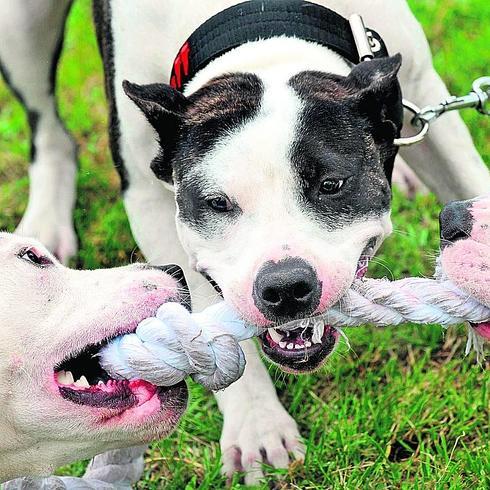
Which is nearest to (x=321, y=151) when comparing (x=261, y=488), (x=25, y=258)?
(x=25, y=258)

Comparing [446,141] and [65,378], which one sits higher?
[446,141]

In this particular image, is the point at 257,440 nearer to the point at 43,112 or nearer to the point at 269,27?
the point at 269,27

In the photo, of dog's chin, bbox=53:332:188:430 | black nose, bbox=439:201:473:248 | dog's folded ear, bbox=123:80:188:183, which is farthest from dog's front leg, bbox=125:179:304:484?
black nose, bbox=439:201:473:248

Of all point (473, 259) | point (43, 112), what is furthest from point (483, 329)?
point (43, 112)

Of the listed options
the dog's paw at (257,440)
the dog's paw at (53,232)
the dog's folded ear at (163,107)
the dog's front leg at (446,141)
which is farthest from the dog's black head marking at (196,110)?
the dog's paw at (53,232)

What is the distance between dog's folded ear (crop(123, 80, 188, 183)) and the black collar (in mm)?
219

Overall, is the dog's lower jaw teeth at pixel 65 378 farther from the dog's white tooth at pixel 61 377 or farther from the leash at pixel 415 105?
the leash at pixel 415 105

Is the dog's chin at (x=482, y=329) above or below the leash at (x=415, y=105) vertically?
below

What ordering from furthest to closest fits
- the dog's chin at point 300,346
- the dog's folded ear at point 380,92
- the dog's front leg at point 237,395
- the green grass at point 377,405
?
1. the dog's front leg at point 237,395
2. the green grass at point 377,405
3. the dog's folded ear at point 380,92
4. the dog's chin at point 300,346

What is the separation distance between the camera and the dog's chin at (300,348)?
8.82 feet

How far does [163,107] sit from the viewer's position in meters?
2.89

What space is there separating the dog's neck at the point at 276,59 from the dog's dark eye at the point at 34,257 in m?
0.80

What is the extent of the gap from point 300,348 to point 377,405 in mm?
605

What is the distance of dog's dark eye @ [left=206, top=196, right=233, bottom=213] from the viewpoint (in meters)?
2.77
